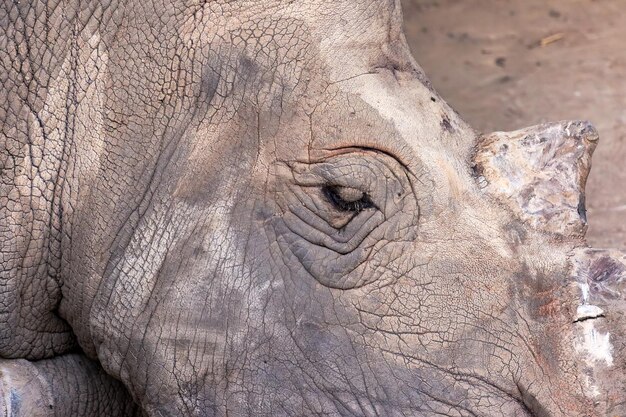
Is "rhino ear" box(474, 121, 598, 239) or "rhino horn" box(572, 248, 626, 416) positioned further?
"rhino ear" box(474, 121, 598, 239)

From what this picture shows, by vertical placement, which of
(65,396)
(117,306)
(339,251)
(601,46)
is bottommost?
(65,396)

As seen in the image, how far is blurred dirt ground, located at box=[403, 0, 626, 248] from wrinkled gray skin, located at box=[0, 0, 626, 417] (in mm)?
2635

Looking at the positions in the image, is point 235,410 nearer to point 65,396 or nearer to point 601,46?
point 65,396

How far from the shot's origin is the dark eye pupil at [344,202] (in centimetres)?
354

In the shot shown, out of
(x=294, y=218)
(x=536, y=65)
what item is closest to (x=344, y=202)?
(x=294, y=218)

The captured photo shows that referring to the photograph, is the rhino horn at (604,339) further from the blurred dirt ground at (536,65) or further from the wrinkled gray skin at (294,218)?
the blurred dirt ground at (536,65)

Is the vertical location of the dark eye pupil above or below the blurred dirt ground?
below

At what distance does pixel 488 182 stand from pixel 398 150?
0.29 metres

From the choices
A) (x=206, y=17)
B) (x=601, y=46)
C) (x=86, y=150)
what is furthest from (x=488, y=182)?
(x=601, y=46)

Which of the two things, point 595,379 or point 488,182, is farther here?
point 488,182

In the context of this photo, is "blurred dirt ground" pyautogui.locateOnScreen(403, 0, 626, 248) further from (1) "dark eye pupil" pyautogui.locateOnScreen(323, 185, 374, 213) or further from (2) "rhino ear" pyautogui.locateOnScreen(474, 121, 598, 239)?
(1) "dark eye pupil" pyautogui.locateOnScreen(323, 185, 374, 213)

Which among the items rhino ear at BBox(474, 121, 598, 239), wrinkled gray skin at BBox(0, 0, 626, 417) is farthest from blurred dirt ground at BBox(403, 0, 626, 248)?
wrinkled gray skin at BBox(0, 0, 626, 417)

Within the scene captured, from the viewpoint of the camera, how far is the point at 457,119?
3705 millimetres

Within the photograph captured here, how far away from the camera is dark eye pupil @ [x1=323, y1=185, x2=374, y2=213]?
11.6 ft
